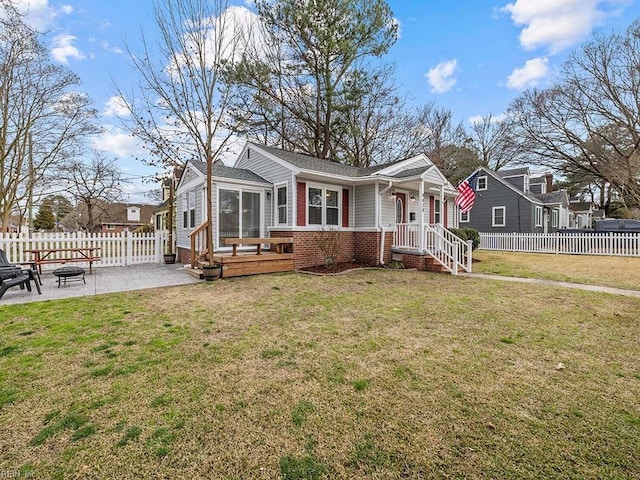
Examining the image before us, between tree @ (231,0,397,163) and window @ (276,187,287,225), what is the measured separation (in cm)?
626

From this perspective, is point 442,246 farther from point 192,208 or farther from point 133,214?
point 133,214

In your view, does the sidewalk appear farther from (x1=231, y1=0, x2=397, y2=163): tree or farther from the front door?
(x1=231, y1=0, x2=397, y2=163): tree

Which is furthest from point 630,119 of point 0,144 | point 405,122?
point 0,144

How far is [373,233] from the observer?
37.2 ft

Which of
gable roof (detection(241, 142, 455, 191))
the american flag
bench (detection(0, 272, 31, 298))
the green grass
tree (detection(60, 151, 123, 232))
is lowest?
the green grass

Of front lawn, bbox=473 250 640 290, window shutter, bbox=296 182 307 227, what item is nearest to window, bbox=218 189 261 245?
window shutter, bbox=296 182 307 227

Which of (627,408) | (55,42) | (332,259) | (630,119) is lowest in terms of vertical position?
(627,408)

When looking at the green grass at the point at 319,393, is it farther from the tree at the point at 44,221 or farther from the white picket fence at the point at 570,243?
the tree at the point at 44,221

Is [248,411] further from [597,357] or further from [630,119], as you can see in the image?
[630,119]

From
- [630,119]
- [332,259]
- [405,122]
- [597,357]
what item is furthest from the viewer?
[405,122]

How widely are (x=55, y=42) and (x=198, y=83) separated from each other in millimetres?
7855

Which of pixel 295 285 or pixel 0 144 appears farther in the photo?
pixel 0 144

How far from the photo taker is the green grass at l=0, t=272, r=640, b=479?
78.1 inches

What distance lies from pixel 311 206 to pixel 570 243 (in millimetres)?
14400
